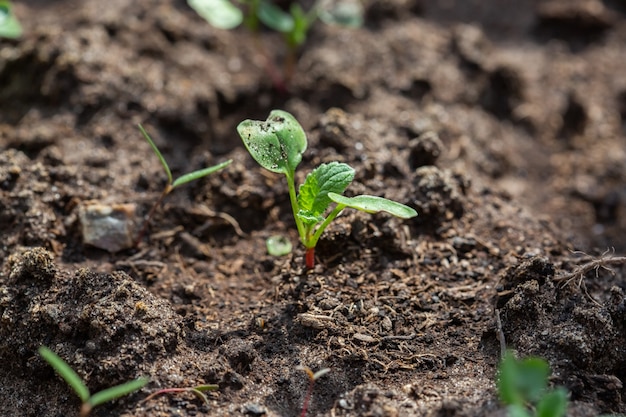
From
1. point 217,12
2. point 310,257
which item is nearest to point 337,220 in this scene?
point 310,257

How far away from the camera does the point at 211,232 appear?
2145 millimetres

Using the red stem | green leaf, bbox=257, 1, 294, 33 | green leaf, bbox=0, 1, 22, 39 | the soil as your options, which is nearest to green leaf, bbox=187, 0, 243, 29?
green leaf, bbox=257, 1, 294, 33

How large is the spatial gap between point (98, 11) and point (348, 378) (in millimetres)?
1819

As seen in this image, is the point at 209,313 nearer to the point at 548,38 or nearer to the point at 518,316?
the point at 518,316

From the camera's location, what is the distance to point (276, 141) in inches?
71.2

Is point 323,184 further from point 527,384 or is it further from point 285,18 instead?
point 285,18

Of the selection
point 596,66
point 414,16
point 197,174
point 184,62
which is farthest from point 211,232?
point 596,66

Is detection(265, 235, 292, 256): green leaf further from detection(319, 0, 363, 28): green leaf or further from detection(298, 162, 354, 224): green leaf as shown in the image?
detection(319, 0, 363, 28): green leaf

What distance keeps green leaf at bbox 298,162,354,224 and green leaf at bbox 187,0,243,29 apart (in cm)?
96

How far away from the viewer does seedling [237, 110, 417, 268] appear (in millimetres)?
1726

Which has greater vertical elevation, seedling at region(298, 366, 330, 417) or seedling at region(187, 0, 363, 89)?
seedling at region(187, 0, 363, 89)

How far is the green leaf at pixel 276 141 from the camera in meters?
1.78

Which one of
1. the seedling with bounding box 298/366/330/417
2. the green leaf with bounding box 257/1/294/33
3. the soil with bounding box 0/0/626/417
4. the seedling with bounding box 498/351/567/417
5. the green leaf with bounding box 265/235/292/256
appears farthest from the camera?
the green leaf with bounding box 257/1/294/33

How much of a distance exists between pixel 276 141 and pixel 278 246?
320 millimetres
